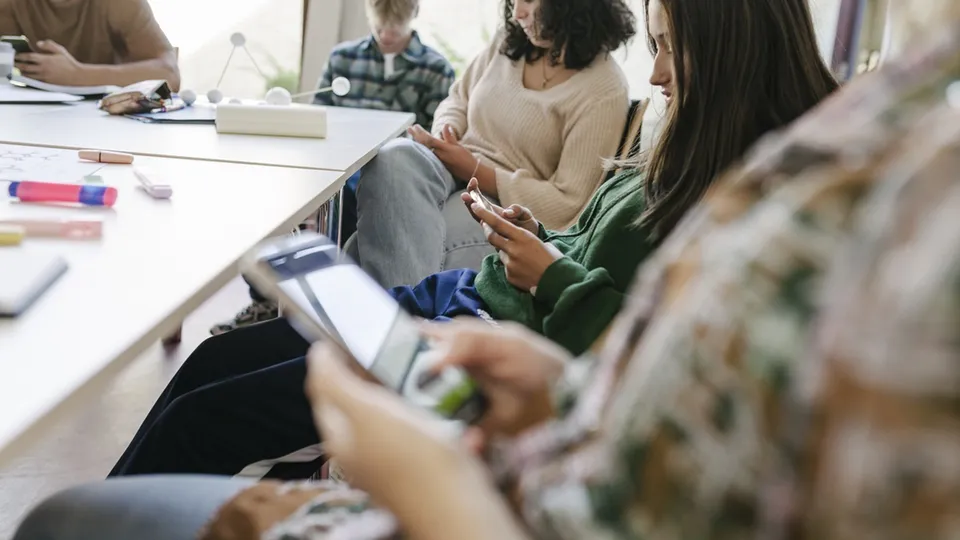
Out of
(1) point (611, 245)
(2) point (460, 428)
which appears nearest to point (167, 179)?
(1) point (611, 245)

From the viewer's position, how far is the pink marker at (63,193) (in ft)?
3.81

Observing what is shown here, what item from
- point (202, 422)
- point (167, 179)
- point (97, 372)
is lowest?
point (202, 422)

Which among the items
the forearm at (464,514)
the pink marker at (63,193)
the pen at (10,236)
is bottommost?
the pink marker at (63,193)

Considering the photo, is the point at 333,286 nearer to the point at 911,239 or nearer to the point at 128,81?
the point at 911,239

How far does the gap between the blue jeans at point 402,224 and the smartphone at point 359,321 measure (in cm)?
110

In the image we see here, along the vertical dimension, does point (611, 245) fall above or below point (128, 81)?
above

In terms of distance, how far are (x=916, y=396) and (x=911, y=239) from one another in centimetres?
6

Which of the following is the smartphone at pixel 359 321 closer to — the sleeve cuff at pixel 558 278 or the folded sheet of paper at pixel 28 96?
the sleeve cuff at pixel 558 278

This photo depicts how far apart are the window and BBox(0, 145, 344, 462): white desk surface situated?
217 centimetres

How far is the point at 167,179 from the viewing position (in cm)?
138

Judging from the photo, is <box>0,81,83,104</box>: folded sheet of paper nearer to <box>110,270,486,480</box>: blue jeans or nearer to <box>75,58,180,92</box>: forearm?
<box>75,58,180,92</box>: forearm

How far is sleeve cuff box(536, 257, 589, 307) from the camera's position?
1240 mm

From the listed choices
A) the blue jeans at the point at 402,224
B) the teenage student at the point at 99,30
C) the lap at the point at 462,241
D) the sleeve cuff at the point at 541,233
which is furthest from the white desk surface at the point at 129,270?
the teenage student at the point at 99,30

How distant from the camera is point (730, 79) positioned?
46.4 inches
